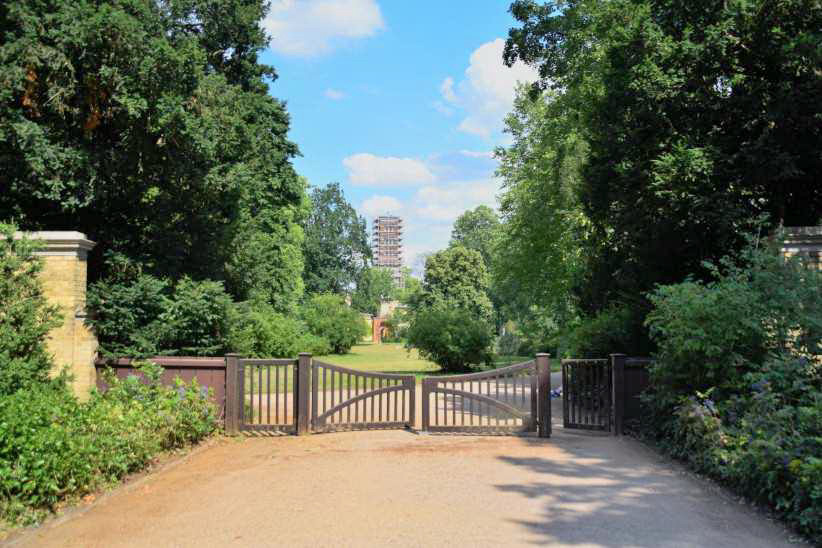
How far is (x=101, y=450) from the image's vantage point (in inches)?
275

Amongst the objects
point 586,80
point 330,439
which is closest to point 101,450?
point 330,439

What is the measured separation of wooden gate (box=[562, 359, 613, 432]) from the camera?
10.8 m

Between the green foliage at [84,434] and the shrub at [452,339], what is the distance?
1588 centimetres

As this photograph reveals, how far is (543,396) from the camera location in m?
10.3

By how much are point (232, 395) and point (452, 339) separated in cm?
1582

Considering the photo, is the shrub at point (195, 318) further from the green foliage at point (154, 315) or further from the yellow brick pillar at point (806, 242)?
the yellow brick pillar at point (806, 242)

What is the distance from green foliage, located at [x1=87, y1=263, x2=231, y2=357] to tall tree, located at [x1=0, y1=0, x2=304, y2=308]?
81cm

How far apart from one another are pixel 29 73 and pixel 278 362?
221 inches

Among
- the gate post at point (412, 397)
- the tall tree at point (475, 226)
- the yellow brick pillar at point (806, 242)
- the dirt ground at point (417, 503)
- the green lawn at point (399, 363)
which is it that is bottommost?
the green lawn at point (399, 363)

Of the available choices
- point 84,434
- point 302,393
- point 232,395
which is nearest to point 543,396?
point 302,393

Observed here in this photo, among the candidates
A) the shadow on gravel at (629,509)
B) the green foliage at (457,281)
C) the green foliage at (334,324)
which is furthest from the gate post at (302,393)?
the green foliage at (457,281)

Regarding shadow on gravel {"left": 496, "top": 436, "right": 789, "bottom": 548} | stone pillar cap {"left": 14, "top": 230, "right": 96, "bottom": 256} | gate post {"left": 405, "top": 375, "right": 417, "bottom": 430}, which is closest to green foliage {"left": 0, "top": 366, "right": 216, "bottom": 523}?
stone pillar cap {"left": 14, "top": 230, "right": 96, "bottom": 256}

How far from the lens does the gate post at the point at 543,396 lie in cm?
1033

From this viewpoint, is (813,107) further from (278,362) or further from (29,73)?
(29,73)
